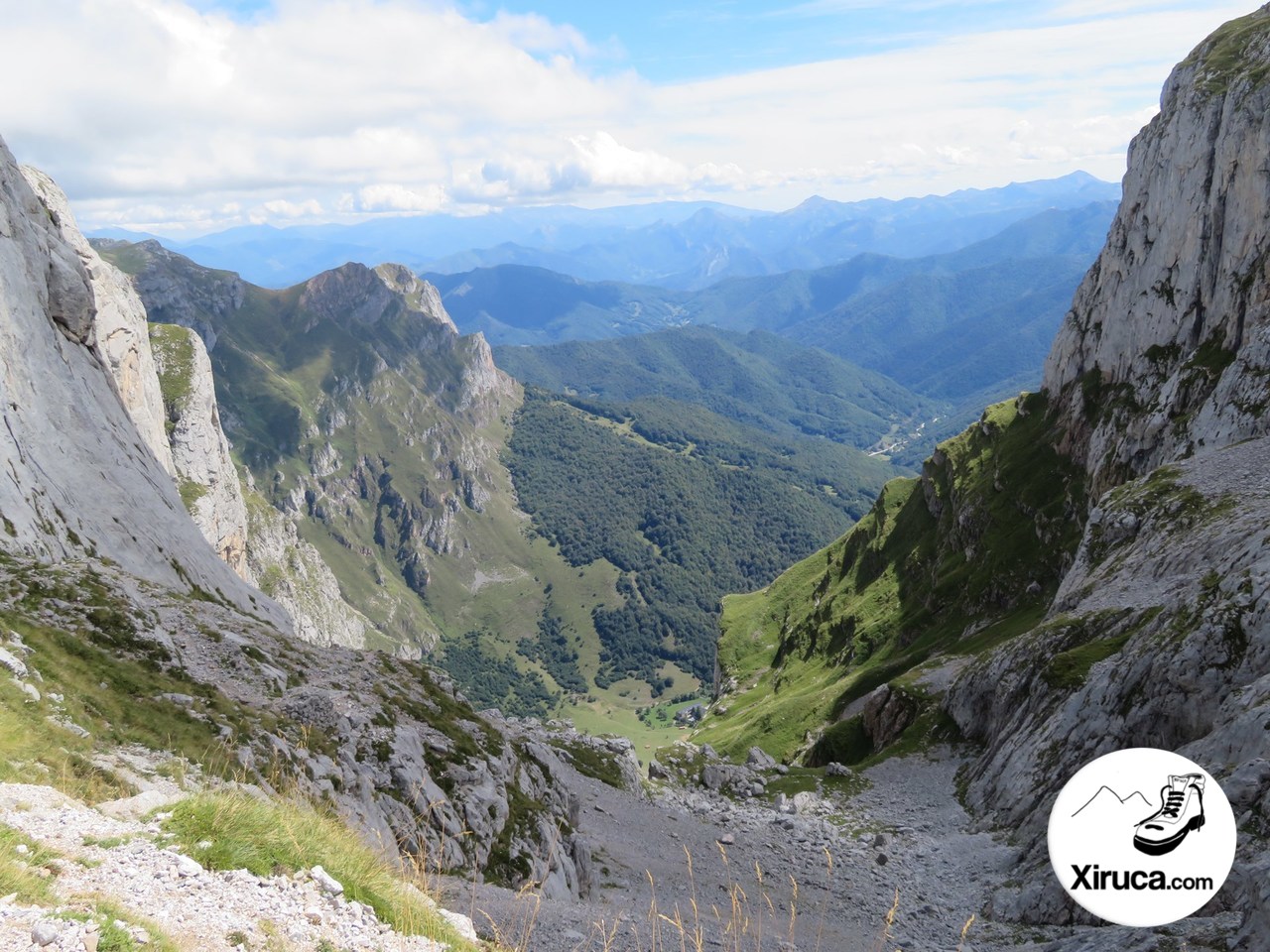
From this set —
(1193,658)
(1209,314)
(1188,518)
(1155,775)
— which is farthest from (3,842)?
(1209,314)

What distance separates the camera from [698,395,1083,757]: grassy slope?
91.3m

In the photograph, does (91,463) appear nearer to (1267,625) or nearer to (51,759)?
(51,759)

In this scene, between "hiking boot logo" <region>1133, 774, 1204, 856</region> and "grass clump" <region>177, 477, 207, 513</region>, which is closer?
"hiking boot logo" <region>1133, 774, 1204, 856</region>

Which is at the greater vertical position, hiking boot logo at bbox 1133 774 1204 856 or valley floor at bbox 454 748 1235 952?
hiking boot logo at bbox 1133 774 1204 856

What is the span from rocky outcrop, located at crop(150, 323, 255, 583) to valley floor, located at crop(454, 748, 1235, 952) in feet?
501

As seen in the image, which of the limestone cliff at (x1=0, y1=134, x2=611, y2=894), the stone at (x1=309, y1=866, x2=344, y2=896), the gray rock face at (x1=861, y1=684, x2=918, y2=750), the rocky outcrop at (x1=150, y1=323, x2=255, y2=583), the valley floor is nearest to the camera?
the stone at (x1=309, y1=866, x2=344, y2=896)

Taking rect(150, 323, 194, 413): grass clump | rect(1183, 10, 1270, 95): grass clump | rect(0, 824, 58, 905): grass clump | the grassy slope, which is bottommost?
the grassy slope

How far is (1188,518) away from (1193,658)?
69.0 feet

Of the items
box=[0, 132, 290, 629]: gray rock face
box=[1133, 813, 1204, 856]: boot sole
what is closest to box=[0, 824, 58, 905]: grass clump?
box=[1133, 813, 1204, 856]: boot sole

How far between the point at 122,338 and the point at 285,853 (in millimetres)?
124346

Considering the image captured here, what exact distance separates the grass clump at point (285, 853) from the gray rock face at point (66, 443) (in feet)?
84.5

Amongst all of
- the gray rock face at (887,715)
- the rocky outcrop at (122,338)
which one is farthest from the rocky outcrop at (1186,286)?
the rocky outcrop at (122,338)

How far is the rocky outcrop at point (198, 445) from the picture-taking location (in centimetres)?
16975

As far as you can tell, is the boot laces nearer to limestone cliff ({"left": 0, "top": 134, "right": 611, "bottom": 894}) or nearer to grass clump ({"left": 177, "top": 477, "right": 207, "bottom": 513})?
limestone cliff ({"left": 0, "top": 134, "right": 611, "bottom": 894})
